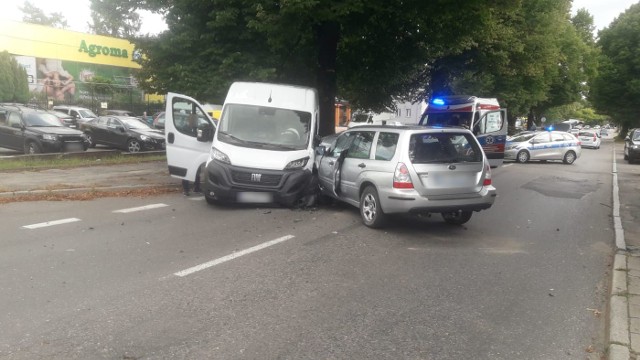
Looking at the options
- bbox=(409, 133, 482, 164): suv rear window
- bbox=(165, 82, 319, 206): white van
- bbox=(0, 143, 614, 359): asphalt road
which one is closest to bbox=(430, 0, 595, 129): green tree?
bbox=(165, 82, 319, 206): white van

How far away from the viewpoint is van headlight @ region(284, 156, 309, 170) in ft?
32.7

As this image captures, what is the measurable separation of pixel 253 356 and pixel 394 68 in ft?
51.6

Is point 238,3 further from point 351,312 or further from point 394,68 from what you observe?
point 351,312

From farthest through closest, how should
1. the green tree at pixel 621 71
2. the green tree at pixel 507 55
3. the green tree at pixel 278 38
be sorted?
1. the green tree at pixel 621 71
2. the green tree at pixel 507 55
3. the green tree at pixel 278 38

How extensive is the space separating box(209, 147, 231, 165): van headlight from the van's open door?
1.02 m

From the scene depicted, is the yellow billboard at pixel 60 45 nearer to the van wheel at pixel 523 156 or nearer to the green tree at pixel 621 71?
the van wheel at pixel 523 156

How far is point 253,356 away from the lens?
4102 millimetres

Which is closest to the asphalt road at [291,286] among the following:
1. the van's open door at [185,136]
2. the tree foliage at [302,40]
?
the van's open door at [185,136]

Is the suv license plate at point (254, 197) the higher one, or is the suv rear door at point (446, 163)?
the suv rear door at point (446, 163)

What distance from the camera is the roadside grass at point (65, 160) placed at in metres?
14.4

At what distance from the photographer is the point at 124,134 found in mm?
21016

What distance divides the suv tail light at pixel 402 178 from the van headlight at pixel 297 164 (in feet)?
8.04

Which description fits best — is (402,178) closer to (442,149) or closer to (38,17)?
(442,149)

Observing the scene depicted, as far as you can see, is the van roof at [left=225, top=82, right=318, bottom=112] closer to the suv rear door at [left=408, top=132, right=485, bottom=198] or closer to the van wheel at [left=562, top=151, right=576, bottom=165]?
the suv rear door at [left=408, top=132, right=485, bottom=198]
